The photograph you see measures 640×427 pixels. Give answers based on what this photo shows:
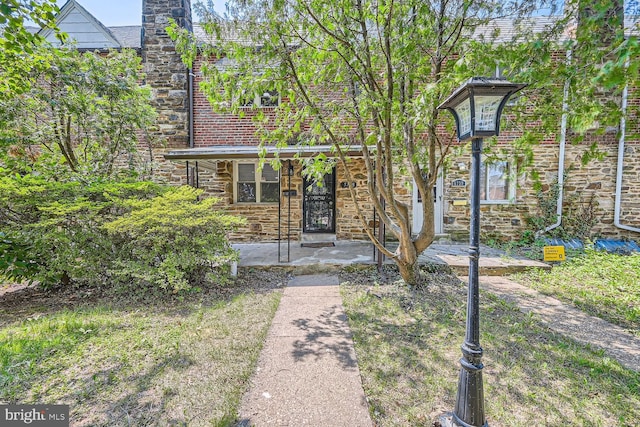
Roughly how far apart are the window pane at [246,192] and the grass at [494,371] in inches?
207

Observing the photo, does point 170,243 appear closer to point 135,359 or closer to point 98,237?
point 98,237

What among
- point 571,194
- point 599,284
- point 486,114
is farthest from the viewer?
point 571,194

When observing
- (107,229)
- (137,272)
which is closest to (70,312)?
(137,272)

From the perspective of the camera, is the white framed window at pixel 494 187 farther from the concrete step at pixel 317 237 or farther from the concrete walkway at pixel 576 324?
the concrete step at pixel 317 237

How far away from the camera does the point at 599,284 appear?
16.7 feet

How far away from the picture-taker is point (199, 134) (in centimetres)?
799

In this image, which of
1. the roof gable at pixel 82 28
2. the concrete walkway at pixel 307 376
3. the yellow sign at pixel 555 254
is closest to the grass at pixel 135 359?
the concrete walkway at pixel 307 376

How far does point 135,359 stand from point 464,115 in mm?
3580

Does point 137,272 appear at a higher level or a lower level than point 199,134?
lower

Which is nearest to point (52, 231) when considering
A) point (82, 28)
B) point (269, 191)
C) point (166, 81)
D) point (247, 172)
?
point (247, 172)

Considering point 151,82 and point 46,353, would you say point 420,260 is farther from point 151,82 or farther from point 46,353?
point 151,82

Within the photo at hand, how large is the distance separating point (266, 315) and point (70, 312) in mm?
2726

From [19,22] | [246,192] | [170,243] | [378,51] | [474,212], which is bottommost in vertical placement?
[170,243]

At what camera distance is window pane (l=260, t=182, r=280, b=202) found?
8273 mm
